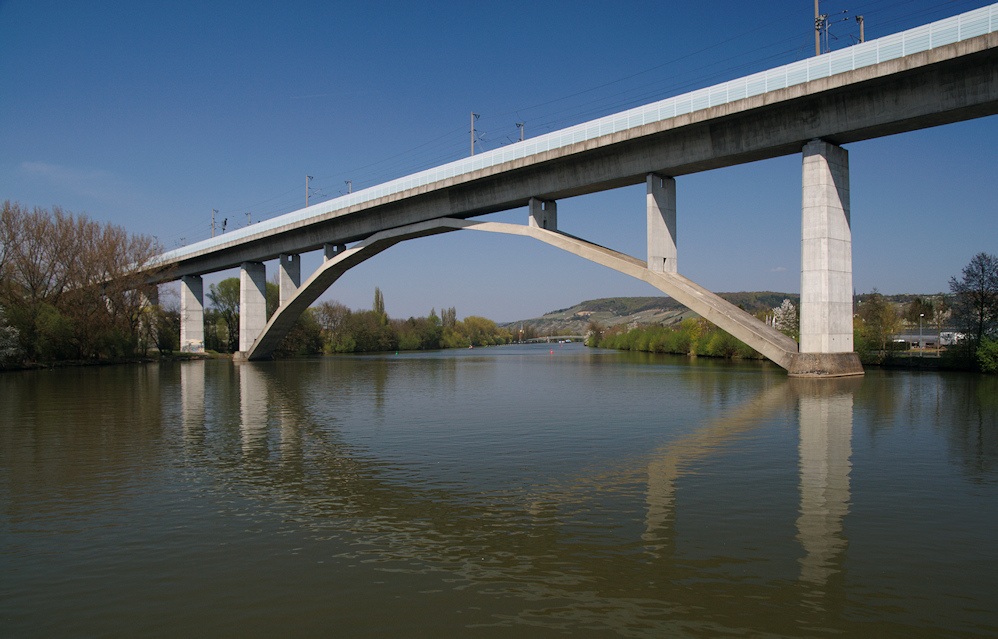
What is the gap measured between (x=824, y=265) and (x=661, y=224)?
7.94 m

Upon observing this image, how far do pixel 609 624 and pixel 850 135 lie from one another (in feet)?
84.4

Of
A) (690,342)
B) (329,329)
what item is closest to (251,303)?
(329,329)

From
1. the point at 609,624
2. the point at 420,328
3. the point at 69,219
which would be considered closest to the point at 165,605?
the point at 609,624

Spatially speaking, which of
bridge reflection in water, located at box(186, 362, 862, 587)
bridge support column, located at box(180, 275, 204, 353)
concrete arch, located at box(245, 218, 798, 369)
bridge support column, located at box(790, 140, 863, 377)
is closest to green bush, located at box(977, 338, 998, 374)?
bridge support column, located at box(790, 140, 863, 377)

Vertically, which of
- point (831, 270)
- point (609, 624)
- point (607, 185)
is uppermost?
point (607, 185)

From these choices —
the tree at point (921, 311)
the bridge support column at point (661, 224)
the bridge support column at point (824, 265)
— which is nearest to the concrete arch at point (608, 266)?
the bridge support column at point (661, 224)

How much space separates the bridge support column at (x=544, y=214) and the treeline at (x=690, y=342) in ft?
61.8

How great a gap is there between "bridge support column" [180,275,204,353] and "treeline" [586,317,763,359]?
4881cm

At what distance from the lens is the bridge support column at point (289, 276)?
53719 mm

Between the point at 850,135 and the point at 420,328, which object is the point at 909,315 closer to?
the point at 850,135

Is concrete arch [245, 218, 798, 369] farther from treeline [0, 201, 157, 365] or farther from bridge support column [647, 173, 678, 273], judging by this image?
treeline [0, 201, 157, 365]

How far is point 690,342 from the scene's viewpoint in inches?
2596

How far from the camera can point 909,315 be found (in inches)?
3034

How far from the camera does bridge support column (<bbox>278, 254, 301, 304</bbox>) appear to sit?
53.7 meters
